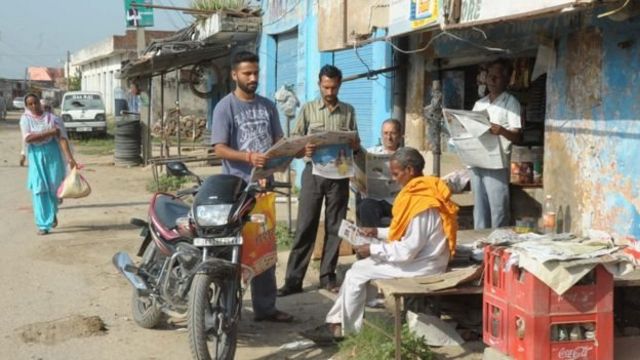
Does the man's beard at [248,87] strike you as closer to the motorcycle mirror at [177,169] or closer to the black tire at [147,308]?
the motorcycle mirror at [177,169]

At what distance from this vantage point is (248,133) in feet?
18.1

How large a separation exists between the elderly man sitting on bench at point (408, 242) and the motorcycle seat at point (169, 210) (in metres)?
1.23

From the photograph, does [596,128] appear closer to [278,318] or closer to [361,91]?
[278,318]

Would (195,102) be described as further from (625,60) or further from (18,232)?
(625,60)

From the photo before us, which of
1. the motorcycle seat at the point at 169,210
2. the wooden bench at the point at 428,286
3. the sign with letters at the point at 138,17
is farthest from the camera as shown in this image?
the sign with letters at the point at 138,17

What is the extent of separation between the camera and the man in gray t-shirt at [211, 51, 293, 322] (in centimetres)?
535

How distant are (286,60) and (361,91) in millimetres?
4343

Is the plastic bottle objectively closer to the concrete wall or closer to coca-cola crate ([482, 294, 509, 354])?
coca-cola crate ([482, 294, 509, 354])

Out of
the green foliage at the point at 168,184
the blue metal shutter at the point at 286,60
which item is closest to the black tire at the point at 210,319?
the blue metal shutter at the point at 286,60

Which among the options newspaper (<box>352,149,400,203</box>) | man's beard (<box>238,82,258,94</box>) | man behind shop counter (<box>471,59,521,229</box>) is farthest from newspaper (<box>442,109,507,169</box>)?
man's beard (<box>238,82,258,94</box>)

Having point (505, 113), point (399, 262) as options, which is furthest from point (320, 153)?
point (399, 262)

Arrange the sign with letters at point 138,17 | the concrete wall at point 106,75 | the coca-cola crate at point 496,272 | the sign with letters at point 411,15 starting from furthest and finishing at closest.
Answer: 1. the concrete wall at point 106,75
2. the sign with letters at point 138,17
3. the sign with letters at point 411,15
4. the coca-cola crate at point 496,272

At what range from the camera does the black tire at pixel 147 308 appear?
17.7 ft

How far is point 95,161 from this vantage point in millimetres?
20672
